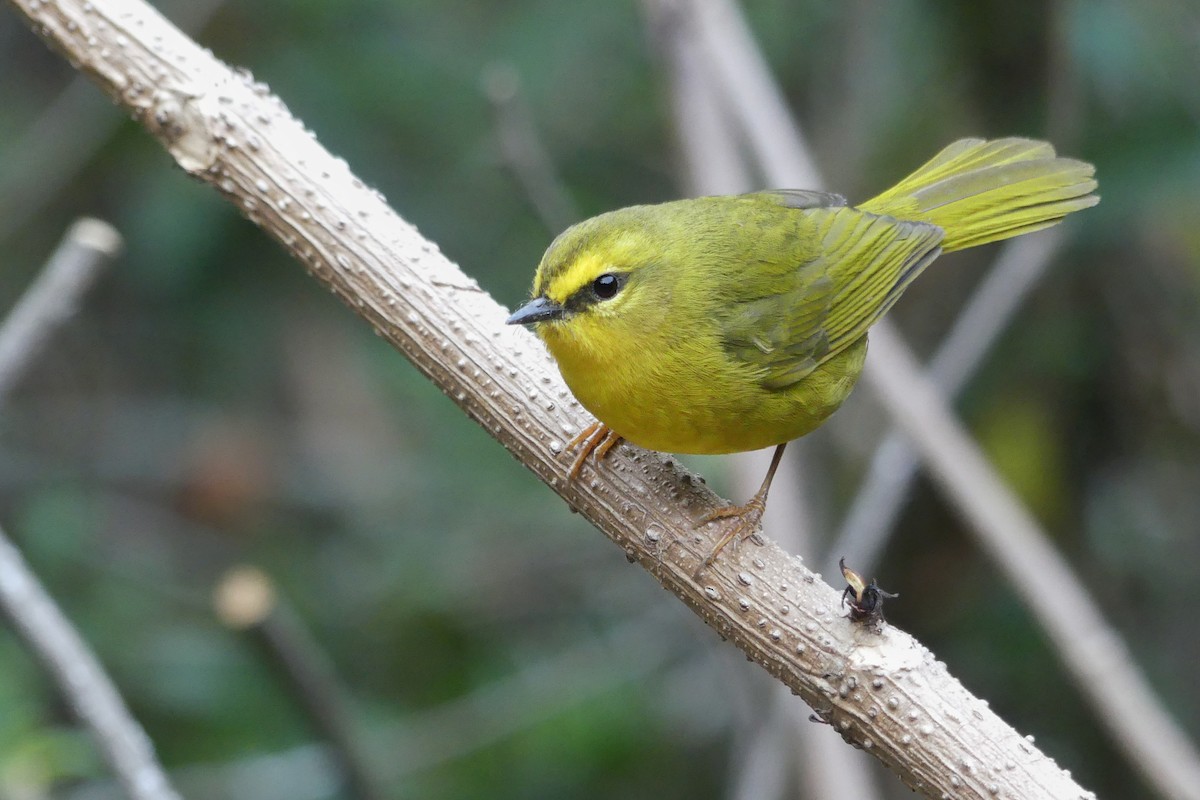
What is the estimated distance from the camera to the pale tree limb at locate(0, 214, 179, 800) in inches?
110

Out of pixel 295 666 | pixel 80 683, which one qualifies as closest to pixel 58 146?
pixel 295 666

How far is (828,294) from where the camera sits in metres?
3.38

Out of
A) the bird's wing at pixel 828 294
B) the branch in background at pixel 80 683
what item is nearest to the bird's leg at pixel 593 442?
the bird's wing at pixel 828 294

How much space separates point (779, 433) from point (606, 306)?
1.85ft

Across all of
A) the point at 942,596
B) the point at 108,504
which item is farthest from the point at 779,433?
the point at 108,504

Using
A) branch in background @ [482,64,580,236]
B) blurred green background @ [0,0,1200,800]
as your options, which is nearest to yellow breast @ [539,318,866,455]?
branch in background @ [482,64,580,236]

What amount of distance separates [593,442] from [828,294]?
3.11ft

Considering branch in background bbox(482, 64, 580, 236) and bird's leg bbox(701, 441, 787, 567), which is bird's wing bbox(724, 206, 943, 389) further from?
branch in background bbox(482, 64, 580, 236)

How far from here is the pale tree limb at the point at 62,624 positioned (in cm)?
280

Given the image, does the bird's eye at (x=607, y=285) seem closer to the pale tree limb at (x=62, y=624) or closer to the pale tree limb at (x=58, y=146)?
the pale tree limb at (x=62, y=624)

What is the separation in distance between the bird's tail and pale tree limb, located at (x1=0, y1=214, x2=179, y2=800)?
225cm

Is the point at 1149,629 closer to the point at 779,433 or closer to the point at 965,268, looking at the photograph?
the point at 965,268

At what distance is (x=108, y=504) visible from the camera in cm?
611

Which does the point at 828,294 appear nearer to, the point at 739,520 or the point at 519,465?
the point at 739,520
